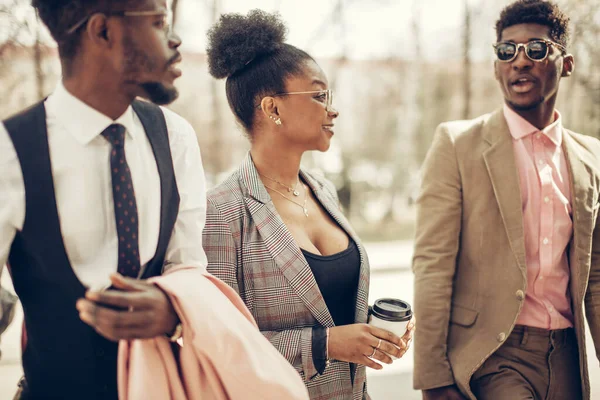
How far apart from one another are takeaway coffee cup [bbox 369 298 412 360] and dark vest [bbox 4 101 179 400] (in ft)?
2.75

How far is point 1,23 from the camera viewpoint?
2.78 m

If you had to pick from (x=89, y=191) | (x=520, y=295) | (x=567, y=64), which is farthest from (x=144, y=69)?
(x=567, y=64)

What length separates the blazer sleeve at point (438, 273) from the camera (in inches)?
89.0

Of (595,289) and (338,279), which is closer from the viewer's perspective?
(338,279)

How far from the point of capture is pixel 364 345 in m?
1.74

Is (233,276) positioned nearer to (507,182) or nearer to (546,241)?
(507,182)

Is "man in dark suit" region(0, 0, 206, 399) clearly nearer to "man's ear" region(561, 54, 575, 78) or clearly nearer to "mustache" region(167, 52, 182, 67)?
"mustache" region(167, 52, 182, 67)

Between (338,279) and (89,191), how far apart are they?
3.63 ft

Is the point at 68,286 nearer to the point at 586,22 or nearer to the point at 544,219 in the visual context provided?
the point at 544,219

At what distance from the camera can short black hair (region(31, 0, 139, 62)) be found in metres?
1.16

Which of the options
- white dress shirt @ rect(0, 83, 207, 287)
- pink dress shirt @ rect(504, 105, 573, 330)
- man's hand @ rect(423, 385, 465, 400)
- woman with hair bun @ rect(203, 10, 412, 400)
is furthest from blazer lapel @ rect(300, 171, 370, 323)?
white dress shirt @ rect(0, 83, 207, 287)

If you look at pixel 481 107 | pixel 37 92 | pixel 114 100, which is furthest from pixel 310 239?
pixel 481 107

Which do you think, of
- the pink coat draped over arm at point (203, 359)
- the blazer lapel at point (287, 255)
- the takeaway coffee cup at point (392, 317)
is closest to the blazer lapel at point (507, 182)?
the takeaway coffee cup at point (392, 317)

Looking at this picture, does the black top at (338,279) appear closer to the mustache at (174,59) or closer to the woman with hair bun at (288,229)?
the woman with hair bun at (288,229)
